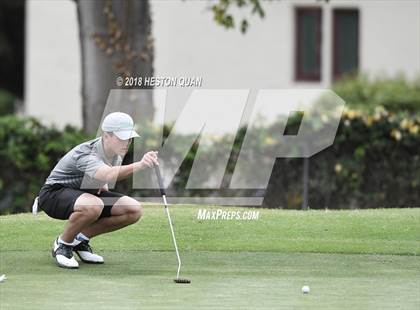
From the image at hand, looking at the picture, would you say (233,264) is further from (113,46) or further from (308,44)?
(308,44)

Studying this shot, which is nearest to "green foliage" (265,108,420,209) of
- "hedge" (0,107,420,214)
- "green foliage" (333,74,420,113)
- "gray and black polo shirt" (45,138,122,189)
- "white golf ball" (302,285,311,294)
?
"hedge" (0,107,420,214)

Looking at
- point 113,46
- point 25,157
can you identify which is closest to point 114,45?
point 113,46

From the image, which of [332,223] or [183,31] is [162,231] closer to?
[332,223]

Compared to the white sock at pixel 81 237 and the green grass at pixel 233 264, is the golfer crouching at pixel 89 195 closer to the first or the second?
the white sock at pixel 81 237

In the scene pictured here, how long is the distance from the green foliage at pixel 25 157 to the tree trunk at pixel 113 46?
203 centimetres

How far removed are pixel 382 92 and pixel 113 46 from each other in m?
6.00

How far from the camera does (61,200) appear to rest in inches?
466

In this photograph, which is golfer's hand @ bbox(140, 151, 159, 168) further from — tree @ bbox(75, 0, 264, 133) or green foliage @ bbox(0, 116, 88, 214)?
tree @ bbox(75, 0, 264, 133)

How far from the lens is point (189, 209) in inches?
597

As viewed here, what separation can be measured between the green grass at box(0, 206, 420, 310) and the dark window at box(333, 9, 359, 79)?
13628mm

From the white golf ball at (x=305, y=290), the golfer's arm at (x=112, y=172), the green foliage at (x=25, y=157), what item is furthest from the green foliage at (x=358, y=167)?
the white golf ball at (x=305, y=290)

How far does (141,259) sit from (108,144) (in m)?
1.24

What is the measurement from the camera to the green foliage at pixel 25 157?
58.3 ft

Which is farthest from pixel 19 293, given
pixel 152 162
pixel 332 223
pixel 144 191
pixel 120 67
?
pixel 120 67
